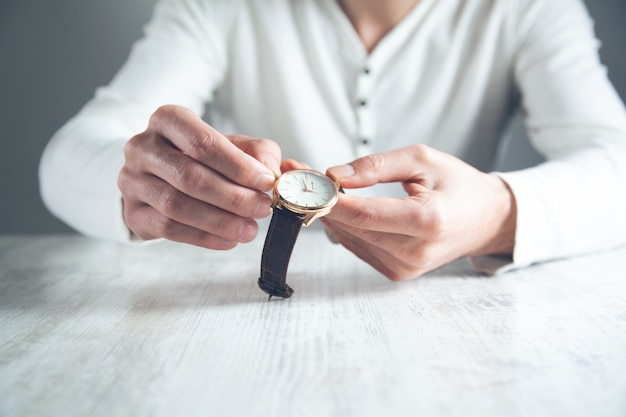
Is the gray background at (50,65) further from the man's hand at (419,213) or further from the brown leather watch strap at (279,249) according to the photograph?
the brown leather watch strap at (279,249)

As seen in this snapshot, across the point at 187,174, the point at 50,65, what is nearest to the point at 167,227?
the point at 187,174

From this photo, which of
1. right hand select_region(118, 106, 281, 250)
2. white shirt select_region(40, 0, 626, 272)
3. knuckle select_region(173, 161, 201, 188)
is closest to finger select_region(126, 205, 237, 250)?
right hand select_region(118, 106, 281, 250)

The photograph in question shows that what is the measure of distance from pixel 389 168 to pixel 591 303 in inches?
16.8

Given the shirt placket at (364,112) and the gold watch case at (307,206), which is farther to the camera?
the shirt placket at (364,112)

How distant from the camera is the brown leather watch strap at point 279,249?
901mm

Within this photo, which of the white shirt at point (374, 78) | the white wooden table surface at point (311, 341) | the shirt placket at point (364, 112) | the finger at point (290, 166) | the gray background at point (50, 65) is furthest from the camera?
the gray background at point (50, 65)

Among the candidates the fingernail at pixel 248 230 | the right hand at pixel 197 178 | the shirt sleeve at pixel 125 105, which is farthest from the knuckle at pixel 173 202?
the shirt sleeve at pixel 125 105

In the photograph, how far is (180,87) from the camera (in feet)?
4.98

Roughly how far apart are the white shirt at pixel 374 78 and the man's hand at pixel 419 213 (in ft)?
1.54

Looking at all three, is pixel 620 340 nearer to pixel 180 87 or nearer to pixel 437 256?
pixel 437 256

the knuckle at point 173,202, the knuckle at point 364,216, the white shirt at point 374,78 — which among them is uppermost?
the white shirt at point 374,78

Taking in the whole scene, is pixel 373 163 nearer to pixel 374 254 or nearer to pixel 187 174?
pixel 374 254

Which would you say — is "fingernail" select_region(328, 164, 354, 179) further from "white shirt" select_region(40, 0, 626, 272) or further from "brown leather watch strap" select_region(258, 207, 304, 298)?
"white shirt" select_region(40, 0, 626, 272)

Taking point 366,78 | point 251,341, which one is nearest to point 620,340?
point 251,341
